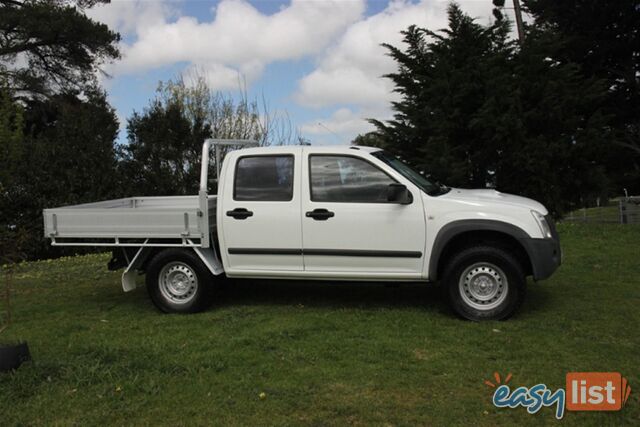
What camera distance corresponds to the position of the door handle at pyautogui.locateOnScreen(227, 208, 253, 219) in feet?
20.5

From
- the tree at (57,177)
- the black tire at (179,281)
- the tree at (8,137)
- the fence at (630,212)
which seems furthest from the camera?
→ the fence at (630,212)

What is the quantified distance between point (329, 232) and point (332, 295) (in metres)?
1.37

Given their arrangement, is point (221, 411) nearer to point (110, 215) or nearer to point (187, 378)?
point (187, 378)

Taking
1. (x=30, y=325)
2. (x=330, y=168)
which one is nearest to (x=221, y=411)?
(x=330, y=168)

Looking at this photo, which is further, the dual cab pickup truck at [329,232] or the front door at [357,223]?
the front door at [357,223]

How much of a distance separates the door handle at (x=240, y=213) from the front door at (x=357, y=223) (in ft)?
2.06

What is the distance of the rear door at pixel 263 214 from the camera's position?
243 inches

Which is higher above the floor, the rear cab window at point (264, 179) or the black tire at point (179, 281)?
the rear cab window at point (264, 179)

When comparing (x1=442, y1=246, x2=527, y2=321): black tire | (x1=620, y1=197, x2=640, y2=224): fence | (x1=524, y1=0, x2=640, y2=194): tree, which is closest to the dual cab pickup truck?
(x1=442, y1=246, x2=527, y2=321): black tire

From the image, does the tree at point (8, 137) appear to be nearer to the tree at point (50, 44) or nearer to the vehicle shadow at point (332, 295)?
the tree at point (50, 44)

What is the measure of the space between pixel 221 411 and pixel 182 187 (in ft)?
40.6

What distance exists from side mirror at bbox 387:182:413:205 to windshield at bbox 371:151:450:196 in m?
→ 0.21

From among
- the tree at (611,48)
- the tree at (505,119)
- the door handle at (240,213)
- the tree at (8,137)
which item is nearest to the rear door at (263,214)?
the door handle at (240,213)

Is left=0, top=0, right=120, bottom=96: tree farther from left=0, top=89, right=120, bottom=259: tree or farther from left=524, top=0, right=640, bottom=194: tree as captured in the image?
left=524, top=0, right=640, bottom=194: tree
